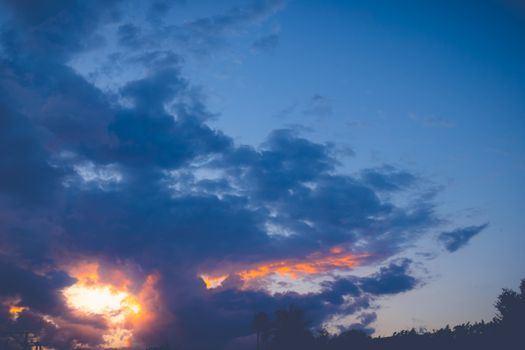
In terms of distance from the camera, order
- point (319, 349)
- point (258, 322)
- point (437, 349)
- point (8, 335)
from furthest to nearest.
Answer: point (258, 322) → point (8, 335) → point (319, 349) → point (437, 349)

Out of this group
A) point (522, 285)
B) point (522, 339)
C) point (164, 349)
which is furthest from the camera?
point (164, 349)

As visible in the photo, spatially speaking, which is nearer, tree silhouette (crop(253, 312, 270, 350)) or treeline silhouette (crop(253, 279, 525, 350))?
treeline silhouette (crop(253, 279, 525, 350))

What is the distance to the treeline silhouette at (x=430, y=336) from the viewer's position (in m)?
53.3

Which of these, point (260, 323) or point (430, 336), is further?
point (260, 323)

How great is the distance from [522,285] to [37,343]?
267ft

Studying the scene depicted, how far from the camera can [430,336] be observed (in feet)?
191

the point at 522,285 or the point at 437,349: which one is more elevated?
the point at 522,285

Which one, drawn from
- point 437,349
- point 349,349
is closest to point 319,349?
point 349,349

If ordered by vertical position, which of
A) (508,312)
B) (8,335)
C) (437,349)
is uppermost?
(8,335)

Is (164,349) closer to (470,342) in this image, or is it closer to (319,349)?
(319,349)

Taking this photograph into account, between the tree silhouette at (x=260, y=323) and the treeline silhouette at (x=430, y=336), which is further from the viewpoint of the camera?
the tree silhouette at (x=260, y=323)

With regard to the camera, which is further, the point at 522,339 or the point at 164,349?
the point at 164,349

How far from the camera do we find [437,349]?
55.3m

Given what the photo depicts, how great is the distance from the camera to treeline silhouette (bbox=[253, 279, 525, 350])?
53.3 metres
